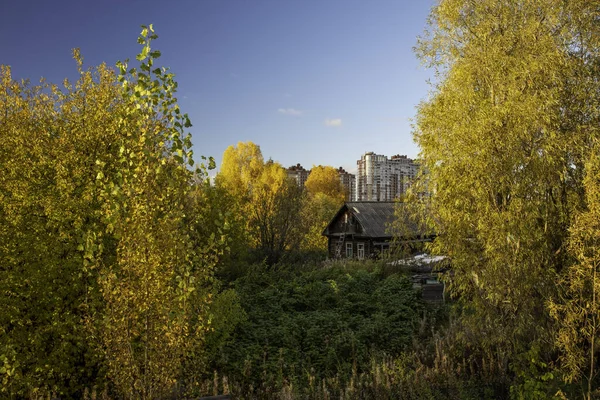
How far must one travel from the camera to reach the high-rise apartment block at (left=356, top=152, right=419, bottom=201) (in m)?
133

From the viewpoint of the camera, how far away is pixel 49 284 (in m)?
7.48

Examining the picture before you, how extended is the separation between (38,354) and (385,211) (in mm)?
25404

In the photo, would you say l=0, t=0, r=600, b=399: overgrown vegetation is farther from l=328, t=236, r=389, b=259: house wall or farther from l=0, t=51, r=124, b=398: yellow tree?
l=328, t=236, r=389, b=259: house wall

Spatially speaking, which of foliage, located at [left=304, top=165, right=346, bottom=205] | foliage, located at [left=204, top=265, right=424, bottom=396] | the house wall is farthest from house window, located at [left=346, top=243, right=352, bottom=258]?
foliage, located at [left=304, top=165, right=346, bottom=205]

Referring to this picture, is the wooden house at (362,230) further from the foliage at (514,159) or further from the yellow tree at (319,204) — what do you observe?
the foliage at (514,159)

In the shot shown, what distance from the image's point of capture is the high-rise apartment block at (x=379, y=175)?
5236 inches

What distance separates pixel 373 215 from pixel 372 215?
0.30 feet

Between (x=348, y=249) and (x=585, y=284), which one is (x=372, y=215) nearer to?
(x=348, y=249)

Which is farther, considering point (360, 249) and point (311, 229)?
point (311, 229)

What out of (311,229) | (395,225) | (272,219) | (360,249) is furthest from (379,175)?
(395,225)

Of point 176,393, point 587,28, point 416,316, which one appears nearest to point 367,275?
point 416,316

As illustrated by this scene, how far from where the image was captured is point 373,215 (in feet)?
95.4

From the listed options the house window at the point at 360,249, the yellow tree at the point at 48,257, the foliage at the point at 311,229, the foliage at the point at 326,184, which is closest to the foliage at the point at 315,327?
the yellow tree at the point at 48,257

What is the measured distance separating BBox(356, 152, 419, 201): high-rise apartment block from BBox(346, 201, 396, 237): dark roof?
101 m
